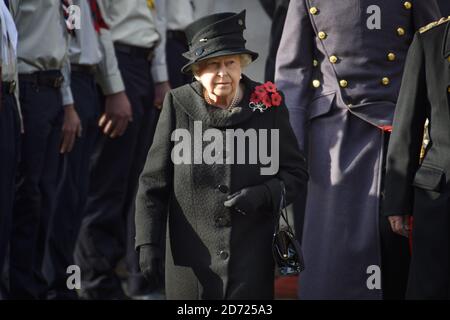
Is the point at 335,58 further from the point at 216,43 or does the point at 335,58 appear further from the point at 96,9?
the point at 96,9

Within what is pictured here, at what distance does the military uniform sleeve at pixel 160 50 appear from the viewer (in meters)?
8.70

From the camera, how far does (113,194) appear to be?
8539 mm

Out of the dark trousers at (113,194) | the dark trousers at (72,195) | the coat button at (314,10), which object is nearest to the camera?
the coat button at (314,10)

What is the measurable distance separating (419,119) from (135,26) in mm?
3505

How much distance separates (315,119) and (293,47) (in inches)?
15.0

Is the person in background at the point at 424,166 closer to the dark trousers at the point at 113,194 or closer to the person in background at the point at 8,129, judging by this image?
the person in background at the point at 8,129

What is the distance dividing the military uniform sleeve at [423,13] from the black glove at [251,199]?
138cm

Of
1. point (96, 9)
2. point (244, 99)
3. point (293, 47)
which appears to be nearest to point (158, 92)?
point (96, 9)

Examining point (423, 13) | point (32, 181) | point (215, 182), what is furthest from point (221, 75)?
point (32, 181)

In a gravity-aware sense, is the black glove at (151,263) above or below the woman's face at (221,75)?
below

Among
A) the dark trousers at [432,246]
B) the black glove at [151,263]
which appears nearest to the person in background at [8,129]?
the black glove at [151,263]

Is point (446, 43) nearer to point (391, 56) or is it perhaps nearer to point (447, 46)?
point (447, 46)

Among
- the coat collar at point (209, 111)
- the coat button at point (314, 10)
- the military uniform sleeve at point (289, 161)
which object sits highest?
the coat button at point (314, 10)
